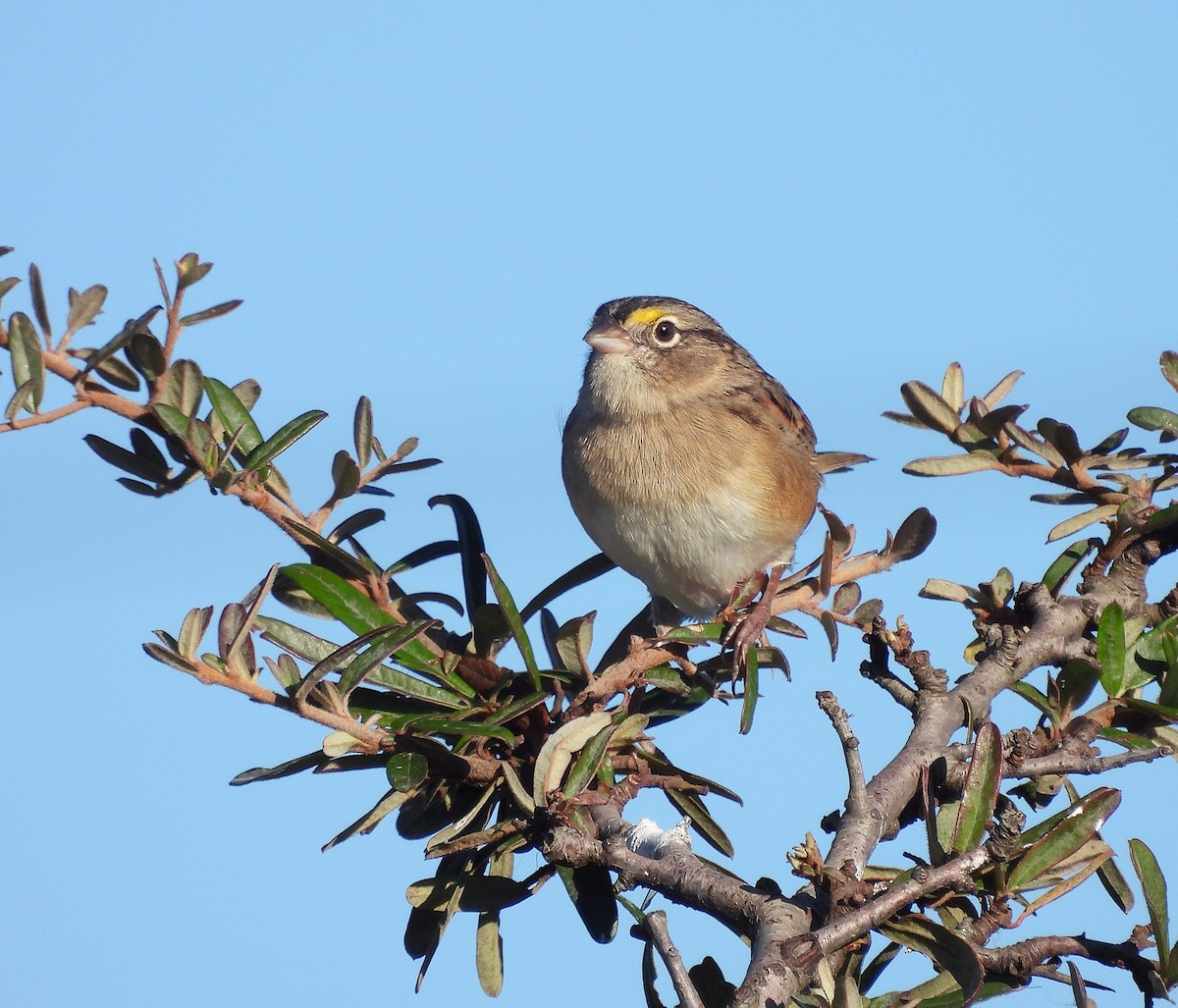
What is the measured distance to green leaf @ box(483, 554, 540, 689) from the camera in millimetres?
3016

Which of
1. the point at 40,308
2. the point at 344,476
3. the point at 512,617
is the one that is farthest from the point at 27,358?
the point at 512,617

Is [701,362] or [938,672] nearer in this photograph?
[938,672]

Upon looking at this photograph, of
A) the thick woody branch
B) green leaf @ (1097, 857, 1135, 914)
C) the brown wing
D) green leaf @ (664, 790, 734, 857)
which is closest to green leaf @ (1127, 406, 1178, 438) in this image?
green leaf @ (1097, 857, 1135, 914)

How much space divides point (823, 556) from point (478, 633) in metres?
0.96

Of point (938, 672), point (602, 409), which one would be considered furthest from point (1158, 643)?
point (602, 409)

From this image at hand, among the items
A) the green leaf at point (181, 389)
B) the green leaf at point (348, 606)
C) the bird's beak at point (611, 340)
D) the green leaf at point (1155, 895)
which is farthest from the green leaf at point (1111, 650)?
the bird's beak at point (611, 340)

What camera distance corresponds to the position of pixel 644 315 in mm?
5352

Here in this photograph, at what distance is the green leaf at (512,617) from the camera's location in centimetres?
302

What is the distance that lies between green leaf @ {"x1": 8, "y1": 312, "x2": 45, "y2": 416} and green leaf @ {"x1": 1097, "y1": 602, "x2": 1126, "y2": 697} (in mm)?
2415

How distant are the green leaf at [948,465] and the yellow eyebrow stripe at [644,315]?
6.74 ft

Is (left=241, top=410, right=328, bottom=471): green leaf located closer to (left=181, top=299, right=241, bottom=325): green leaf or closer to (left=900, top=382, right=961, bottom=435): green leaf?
(left=181, top=299, right=241, bottom=325): green leaf

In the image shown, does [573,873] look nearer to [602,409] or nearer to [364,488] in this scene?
[364,488]

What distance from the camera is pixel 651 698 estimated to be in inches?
142

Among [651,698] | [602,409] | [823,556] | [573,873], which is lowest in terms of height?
[573,873]
